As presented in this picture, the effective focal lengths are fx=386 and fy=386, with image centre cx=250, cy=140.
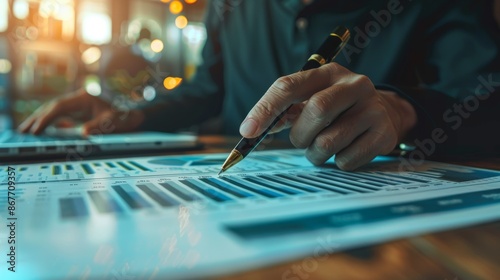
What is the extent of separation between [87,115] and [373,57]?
676 mm

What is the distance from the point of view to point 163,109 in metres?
0.99

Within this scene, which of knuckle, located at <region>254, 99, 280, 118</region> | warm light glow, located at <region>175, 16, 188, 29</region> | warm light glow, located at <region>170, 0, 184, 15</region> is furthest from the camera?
warm light glow, located at <region>175, 16, 188, 29</region>

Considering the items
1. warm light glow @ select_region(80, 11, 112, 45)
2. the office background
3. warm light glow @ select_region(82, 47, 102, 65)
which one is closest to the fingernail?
the office background

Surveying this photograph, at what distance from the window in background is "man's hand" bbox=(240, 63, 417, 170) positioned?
3150 mm

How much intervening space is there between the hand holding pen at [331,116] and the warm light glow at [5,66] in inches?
122

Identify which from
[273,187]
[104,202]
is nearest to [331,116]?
[273,187]

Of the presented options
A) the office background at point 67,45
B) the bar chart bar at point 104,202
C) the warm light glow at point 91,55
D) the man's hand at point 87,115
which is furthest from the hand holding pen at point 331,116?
the warm light glow at point 91,55

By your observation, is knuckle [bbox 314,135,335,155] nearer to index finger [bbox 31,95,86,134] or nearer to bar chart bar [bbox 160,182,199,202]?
bar chart bar [bbox 160,182,199,202]

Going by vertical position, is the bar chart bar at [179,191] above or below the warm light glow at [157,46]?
below

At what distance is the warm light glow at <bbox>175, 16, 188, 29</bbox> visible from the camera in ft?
11.6

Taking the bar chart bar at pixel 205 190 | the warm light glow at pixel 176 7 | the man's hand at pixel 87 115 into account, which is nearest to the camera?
the bar chart bar at pixel 205 190

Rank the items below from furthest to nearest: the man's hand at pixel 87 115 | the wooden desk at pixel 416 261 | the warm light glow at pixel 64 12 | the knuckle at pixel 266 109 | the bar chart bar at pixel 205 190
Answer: the warm light glow at pixel 64 12 < the man's hand at pixel 87 115 < the knuckle at pixel 266 109 < the bar chart bar at pixel 205 190 < the wooden desk at pixel 416 261

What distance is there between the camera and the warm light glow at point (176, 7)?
11.0 feet

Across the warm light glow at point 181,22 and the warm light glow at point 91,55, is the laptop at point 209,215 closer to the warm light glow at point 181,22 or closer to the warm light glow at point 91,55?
the warm light glow at point 91,55
